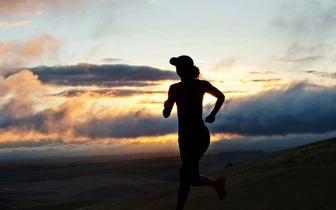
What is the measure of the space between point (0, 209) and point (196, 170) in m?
76.3

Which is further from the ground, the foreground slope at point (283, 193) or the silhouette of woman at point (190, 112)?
the silhouette of woman at point (190, 112)

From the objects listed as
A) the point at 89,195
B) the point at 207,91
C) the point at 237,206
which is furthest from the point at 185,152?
the point at 89,195

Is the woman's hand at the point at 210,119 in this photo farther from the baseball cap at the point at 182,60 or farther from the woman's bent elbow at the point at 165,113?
the baseball cap at the point at 182,60

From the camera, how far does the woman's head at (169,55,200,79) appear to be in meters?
6.80

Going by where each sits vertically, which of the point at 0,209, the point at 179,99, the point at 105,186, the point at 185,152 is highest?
the point at 105,186

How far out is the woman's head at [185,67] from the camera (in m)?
6.80

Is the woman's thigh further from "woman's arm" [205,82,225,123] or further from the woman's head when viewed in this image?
the woman's head

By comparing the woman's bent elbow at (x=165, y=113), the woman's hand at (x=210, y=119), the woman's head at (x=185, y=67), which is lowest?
Answer: the woman's hand at (x=210, y=119)

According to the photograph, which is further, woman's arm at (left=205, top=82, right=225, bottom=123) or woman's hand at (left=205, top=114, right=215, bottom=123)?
woman's arm at (left=205, top=82, right=225, bottom=123)

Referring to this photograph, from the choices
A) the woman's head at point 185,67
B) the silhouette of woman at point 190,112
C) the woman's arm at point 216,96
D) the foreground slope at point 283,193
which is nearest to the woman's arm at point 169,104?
the silhouette of woman at point 190,112

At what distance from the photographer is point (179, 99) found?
6820 mm

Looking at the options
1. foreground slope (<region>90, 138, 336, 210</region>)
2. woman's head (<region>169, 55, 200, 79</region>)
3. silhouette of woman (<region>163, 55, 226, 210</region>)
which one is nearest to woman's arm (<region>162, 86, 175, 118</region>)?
silhouette of woman (<region>163, 55, 226, 210</region>)

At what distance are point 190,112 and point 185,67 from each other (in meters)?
0.55

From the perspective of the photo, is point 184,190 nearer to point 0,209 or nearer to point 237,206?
point 237,206
